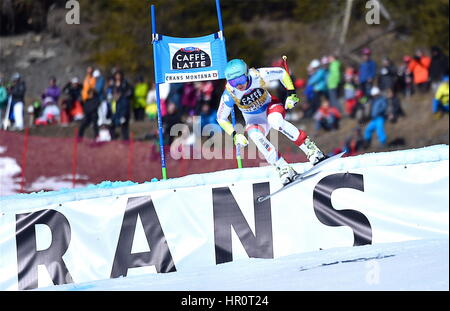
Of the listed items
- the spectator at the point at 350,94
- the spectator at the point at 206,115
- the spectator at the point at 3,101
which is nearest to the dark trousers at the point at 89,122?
the spectator at the point at 206,115

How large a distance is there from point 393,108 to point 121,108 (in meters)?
6.30

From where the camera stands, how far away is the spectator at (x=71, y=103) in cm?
2000

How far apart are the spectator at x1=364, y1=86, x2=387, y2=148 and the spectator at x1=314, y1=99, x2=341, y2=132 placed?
4.86 feet

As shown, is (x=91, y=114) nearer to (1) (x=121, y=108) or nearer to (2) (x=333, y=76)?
(1) (x=121, y=108)

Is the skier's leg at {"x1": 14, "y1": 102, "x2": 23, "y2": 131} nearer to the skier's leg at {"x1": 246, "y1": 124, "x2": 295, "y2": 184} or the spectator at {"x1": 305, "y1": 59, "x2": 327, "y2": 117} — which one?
the spectator at {"x1": 305, "y1": 59, "x2": 327, "y2": 117}

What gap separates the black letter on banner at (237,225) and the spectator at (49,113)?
1184 centimetres

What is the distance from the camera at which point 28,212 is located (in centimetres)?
1021

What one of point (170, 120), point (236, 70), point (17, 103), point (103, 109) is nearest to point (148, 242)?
point (236, 70)

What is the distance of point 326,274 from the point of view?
8492mm

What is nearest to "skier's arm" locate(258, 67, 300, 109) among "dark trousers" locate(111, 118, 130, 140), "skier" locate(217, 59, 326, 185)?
"skier" locate(217, 59, 326, 185)

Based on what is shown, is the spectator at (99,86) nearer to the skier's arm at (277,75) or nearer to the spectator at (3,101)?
the spectator at (3,101)

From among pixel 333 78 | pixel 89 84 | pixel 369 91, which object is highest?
pixel 89 84

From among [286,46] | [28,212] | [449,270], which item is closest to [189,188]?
[28,212]
